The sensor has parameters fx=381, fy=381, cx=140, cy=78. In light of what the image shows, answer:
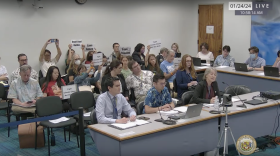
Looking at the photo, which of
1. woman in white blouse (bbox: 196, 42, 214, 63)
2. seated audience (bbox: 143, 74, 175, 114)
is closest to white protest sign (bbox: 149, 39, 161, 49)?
woman in white blouse (bbox: 196, 42, 214, 63)

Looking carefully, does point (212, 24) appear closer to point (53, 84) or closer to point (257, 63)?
point (257, 63)

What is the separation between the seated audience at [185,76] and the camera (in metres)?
7.29

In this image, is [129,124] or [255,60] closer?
[129,124]

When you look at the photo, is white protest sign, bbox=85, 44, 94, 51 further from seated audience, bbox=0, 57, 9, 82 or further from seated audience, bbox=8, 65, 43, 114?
seated audience, bbox=8, 65, 43, 114

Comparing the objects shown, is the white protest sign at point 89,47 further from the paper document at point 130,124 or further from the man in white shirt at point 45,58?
the paper document at point 130,124

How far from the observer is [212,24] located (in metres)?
12.7

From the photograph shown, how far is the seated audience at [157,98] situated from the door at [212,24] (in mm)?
7267

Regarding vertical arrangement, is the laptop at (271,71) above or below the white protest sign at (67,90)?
above

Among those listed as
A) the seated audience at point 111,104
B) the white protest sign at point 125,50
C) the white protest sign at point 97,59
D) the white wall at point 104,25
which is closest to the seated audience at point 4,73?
the white wall at point 104,25

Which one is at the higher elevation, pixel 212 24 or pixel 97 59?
pixel 212 24

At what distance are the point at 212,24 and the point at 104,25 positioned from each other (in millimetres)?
3820

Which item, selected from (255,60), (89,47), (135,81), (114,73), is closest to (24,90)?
(114,73)

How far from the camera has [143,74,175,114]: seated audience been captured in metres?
5.51

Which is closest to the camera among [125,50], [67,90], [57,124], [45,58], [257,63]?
[57,124]
